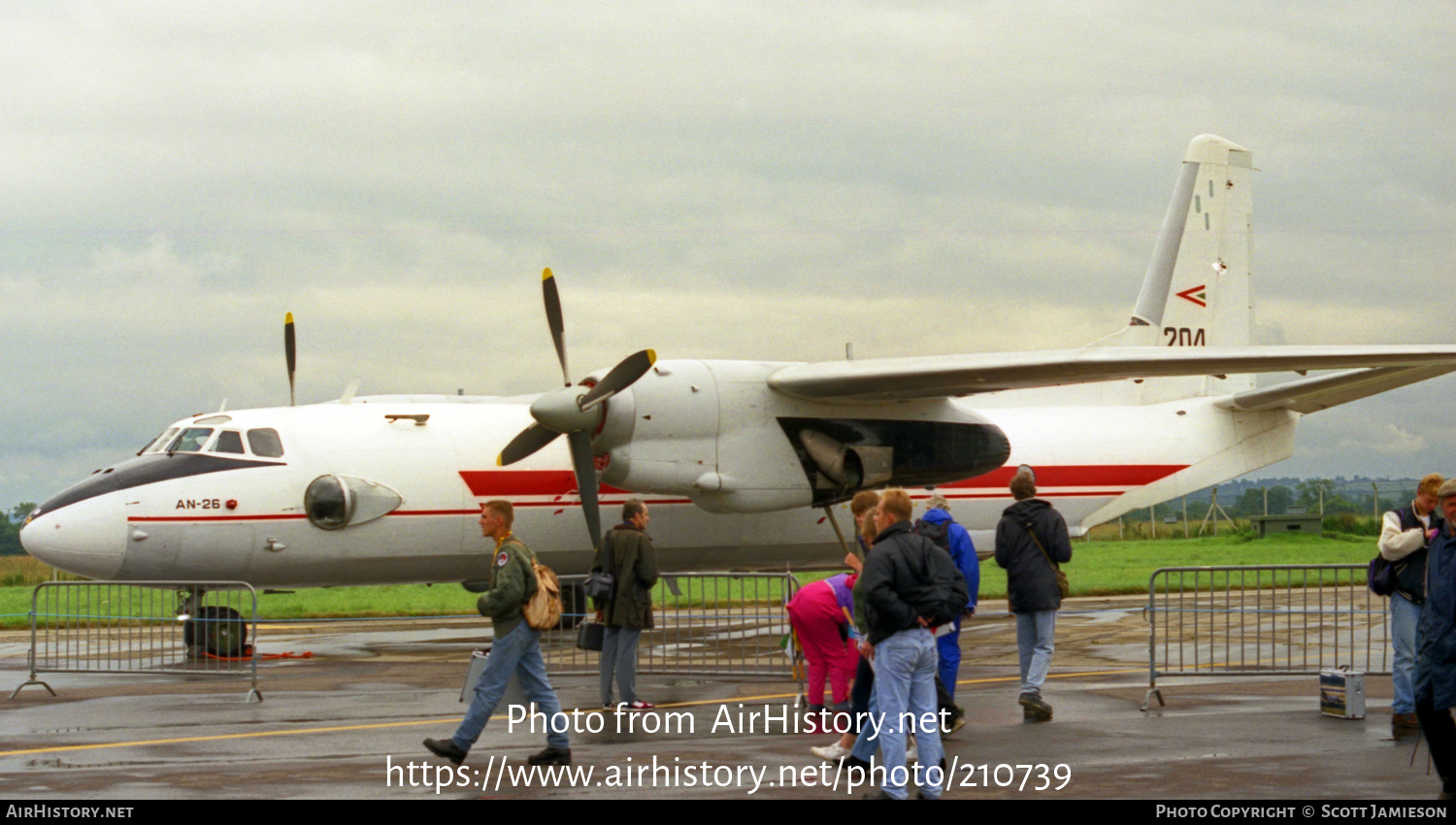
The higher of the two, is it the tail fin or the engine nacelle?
the tail fin

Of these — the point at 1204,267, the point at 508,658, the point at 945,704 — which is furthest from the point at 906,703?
the point at 1204,267

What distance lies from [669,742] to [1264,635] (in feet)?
37.0

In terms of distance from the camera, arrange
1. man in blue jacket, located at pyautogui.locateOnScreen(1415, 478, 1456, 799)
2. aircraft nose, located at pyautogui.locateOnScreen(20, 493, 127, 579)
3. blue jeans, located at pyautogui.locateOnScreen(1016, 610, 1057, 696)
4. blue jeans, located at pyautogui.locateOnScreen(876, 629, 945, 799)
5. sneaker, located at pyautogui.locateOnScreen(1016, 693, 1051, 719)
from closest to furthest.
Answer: man in blue jacket, located at pyautogui.locateOnScreen(1415, 478, 1456, 799) → blue jeans, located at pyautogui.locateOnScreen(876, 629, 945, 799) → sneaker, located at pyautogui.locateOnScreen(1016, 693, 1051, 719) → blue jeans, located at pyautogui.locateOnScreen(1016, 610, 1057, 696) → aircraft nose, located at pyautogui.locateOnScreen(20, 493, 127, 579)

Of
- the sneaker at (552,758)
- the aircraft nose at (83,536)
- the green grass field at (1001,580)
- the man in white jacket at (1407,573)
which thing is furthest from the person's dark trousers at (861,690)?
the green grass field at (1001,580)

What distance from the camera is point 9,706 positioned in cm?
1296

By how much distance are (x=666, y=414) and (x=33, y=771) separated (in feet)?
30.4

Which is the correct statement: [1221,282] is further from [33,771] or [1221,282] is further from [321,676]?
[33,771]

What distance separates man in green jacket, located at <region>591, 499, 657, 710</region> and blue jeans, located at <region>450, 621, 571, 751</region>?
231 cm

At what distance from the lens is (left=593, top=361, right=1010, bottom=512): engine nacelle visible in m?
17.3

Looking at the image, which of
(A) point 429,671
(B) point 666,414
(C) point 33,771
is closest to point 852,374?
(B) point 666,414

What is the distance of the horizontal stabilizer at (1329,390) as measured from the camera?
19703 mm

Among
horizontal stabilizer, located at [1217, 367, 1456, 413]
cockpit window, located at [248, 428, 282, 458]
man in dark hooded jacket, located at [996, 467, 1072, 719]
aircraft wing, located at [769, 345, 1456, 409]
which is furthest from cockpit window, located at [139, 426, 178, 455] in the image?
horizontal stabilizer, located at [1217, 367, 1456, 413]

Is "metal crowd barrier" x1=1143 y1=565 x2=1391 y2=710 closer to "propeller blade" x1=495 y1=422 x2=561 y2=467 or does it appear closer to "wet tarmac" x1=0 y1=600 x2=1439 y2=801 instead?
"wet tarmac" x1=0 y1=600 x2=1439 y2=801

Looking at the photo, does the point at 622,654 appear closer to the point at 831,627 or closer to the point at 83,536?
the point at 831,627
